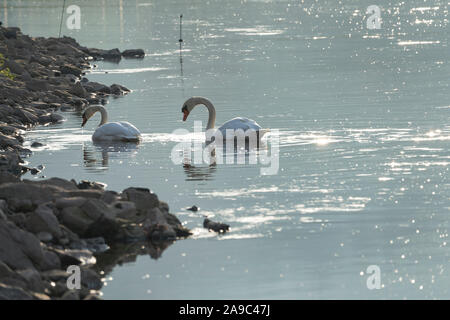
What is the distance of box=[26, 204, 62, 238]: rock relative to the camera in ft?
53.3

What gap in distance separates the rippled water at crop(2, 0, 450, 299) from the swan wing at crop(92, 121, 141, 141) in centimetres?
44

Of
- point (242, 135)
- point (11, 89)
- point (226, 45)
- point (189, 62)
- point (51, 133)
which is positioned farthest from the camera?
point (226, 45)

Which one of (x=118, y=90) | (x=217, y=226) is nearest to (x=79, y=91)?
(x=118, y=90)

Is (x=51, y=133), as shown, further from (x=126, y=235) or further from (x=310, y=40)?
(x=310, y=40)

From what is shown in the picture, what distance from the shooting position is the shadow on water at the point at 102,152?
80.3 ft

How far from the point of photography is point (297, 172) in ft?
74.7

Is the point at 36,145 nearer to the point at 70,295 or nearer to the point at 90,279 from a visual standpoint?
the point at 90,279

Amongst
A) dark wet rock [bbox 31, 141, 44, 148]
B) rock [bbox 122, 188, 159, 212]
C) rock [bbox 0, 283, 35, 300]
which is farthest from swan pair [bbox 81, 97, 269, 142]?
rock [bbox 0, 283, 35, 300]

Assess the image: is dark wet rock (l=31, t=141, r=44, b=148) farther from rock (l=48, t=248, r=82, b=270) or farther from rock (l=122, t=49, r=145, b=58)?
rock (l=122, t=49, r=145, b=58)

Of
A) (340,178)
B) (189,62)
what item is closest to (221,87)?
(189,62)

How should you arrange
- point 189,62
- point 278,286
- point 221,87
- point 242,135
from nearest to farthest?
point 278,286 → point 242,135 → point 221,87 → point 189,62

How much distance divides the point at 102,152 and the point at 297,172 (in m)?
5.50

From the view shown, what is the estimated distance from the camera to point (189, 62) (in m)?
55.2
